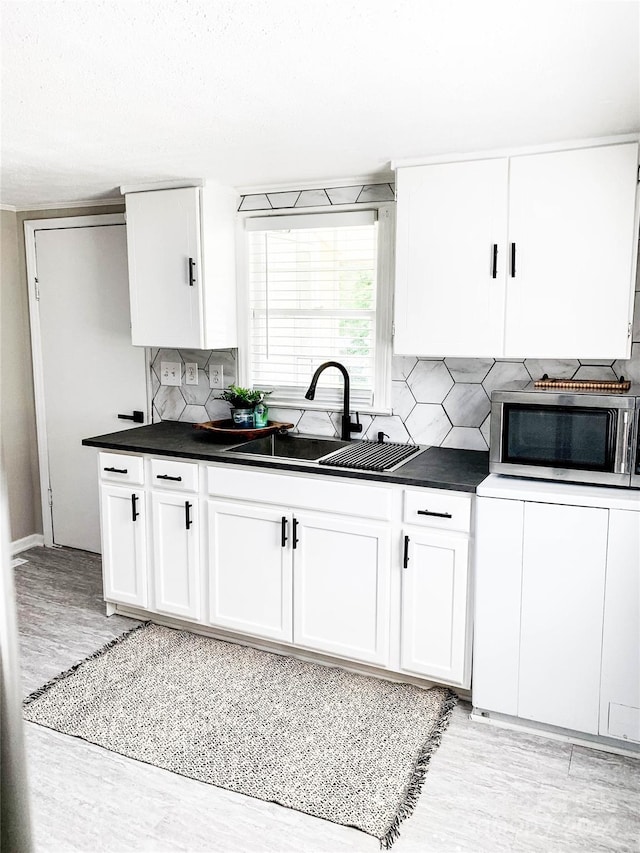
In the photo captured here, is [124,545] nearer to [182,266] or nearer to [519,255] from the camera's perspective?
[182,266]

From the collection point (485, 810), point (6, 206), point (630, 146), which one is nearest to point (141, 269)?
point (6, 206)

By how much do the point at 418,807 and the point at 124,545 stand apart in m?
1.86

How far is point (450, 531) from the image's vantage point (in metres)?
2.61

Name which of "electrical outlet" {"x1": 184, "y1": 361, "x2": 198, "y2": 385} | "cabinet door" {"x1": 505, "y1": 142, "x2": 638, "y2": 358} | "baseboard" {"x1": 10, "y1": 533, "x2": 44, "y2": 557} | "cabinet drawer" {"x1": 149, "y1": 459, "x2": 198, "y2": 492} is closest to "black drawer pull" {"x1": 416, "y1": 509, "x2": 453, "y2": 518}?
"cabinet door" {"x1": 505, "y1": 142, "x2": 638, "y2": 358}

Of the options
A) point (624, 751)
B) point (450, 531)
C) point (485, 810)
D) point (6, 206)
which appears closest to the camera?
point (485, 810)

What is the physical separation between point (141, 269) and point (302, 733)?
2.30m

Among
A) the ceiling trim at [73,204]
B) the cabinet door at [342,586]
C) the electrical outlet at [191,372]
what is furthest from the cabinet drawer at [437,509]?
the ceiling trim at [73,204]

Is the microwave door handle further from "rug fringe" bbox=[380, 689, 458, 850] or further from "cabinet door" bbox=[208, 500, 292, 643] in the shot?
"cabinet door" bbox=[208, 500, 292, 643]

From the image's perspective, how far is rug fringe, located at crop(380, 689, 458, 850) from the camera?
2.03 m

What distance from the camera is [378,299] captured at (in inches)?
129

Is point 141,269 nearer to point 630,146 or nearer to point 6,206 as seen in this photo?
point 6,206

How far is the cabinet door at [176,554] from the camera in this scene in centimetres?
318

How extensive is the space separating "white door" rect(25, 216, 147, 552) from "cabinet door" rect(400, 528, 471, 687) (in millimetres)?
2029

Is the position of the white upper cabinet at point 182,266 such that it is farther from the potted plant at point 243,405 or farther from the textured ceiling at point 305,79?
the textured ceiling at point 305,79
